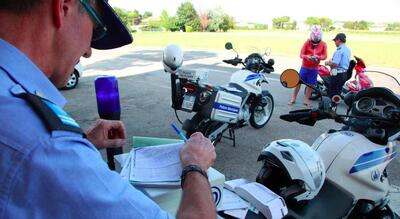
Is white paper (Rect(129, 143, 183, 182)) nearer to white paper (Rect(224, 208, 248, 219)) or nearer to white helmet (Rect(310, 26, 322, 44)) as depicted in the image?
white paper (Rect(224, 208, 248, 219))

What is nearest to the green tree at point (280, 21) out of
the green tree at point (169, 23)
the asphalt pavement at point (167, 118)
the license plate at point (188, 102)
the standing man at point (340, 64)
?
the green tree at point (169, 23)

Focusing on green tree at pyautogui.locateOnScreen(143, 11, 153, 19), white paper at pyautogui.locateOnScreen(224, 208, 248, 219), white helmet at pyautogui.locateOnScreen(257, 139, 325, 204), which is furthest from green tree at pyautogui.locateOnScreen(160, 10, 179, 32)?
white paper at pyautogui.locateOnScreen(224, 208, 248, 219)

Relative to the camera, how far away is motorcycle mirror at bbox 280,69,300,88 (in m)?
2.24

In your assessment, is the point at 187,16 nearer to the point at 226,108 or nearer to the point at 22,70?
the point at 226,108

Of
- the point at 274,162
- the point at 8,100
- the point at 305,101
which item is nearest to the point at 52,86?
the point at 8,100

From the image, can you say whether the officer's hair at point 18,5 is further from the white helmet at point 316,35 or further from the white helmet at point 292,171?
the white helmet at point 316,35

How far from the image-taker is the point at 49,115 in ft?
2.44

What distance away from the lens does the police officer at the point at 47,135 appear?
0.69 m

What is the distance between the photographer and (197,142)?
1335 mm

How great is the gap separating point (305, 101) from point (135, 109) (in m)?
3.86

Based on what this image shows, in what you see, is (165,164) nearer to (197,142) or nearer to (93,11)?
(197,142)

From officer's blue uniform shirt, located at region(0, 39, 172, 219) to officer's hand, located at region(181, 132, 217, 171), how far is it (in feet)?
1.50

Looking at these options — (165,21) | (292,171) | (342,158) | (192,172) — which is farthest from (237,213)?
(165,21)

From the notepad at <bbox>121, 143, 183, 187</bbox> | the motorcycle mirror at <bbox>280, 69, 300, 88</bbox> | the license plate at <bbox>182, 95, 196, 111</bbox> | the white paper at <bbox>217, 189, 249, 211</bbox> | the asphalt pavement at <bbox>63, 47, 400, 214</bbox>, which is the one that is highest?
the motorcycle mirror at <bbox>280, 69, 300, 88</bbox>
